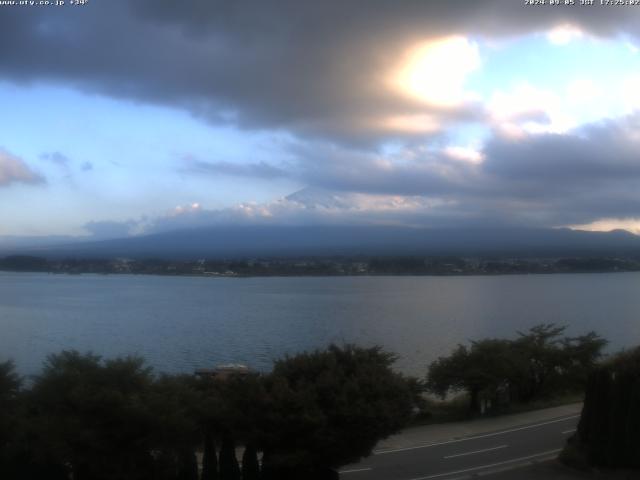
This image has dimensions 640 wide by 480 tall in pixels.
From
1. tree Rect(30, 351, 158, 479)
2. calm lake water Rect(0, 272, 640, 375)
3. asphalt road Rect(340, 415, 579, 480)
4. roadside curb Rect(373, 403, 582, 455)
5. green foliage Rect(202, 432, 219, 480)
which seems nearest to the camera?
tree Rect(30, 351, 158, 479)

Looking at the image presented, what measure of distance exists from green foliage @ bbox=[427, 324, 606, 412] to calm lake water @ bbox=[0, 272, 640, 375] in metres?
6.26

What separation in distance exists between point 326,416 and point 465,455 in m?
4.50

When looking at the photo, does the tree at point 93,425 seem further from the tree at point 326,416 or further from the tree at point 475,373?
the tree at point 475,373

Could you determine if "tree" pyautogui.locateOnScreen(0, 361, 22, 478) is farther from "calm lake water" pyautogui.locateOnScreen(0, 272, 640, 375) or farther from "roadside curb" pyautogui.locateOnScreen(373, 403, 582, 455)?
"calm lake water" pyautogui.locateOnScreen(0, 272, 640, 375)

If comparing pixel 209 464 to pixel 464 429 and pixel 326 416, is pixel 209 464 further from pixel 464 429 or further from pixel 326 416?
pixel 464 429

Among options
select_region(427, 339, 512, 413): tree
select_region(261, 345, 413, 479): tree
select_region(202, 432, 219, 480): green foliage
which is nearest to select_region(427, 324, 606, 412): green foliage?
select_region(427, 339, 512, 413): tree

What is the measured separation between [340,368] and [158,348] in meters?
25.2

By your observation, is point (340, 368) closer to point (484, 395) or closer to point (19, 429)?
point (19, 429)

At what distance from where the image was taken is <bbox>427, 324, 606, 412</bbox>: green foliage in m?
17.6

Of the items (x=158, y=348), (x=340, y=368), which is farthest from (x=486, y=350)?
(x=158, y=348)

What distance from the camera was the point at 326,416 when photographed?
886 centimetres

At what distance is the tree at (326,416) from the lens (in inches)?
347

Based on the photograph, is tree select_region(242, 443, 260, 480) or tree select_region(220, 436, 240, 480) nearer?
tree select_region(220, 436, 240, 480)

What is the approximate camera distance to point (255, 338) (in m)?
36.0
